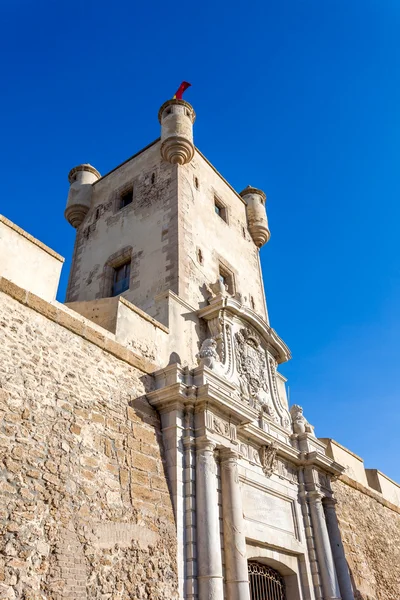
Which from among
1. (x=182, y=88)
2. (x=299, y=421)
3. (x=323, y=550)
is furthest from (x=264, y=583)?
(x=182, y=88)

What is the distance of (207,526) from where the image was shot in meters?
7.91

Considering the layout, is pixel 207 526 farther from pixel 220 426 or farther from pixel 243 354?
pixel 243 354

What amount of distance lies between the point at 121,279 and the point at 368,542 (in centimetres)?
1017

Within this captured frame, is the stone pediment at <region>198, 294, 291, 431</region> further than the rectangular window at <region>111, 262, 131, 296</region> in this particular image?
No

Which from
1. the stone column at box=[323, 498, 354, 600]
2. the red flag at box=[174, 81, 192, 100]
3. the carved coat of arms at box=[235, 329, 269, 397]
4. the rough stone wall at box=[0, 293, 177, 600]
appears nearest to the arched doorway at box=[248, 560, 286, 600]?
the stone column at box=[323, 498, 354, 600]

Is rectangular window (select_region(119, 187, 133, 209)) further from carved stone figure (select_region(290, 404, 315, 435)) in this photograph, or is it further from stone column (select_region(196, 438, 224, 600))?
stone column (select_region(196, 438, 224, 600))

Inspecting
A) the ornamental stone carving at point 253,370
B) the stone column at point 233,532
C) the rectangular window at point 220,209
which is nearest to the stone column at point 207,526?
the stone column at point 233,532

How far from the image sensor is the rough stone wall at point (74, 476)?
5824mm

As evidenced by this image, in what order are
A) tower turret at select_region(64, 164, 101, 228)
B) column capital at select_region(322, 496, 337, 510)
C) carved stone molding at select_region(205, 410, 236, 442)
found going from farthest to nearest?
tower turret at select_region(64, 164, 101, 228), column capital at select_region(322, 496, 337, 510), carved stone molding at select_region(205, 410, 236, 442)

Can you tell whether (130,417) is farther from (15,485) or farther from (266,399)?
(266,399)

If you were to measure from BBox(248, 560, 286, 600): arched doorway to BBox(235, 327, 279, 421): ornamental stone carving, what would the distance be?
3.16 meters

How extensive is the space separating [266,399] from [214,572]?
516 centimetres

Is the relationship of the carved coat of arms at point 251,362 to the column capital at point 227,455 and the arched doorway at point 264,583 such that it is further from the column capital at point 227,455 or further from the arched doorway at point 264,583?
the arched doorway at point 264,583

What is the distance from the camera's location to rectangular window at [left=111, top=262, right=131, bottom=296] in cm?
1351
